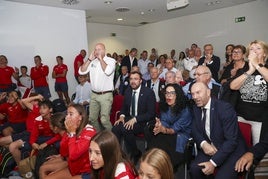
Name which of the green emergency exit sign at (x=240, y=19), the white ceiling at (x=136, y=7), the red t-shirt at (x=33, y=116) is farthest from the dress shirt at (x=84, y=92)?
the green emergency exit sign at (x=240, y=19)

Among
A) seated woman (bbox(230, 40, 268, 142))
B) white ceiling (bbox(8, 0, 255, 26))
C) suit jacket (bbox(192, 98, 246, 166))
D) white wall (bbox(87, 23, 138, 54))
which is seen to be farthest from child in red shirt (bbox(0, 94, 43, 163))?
white wall (bbox(87, 23, 138, 54))

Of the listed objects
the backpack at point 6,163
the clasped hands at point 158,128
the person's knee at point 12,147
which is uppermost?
the clasped hands at point 158,128

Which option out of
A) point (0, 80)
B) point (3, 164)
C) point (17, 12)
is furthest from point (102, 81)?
point (17, 12)

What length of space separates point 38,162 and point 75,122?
0.86 meters

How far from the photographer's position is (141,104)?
11.0 feet

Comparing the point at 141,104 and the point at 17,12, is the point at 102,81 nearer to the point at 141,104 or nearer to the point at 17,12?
the point at 141,104

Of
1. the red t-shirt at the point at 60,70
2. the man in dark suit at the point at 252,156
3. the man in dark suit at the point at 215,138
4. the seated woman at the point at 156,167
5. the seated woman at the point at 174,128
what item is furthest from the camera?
the red t-shirt at the point at 60,70

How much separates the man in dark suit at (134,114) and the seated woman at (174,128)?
0.35 m

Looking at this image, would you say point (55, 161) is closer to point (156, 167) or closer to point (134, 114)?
point (134, 114)

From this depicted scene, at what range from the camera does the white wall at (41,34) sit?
268 inches

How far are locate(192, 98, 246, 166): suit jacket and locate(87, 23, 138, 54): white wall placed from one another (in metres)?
9.10

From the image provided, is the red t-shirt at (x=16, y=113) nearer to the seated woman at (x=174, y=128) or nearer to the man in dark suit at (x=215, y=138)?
the seated woman at (x=174, y=128)

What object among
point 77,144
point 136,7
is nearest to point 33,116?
point 77,144

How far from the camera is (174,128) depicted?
2750 mm
